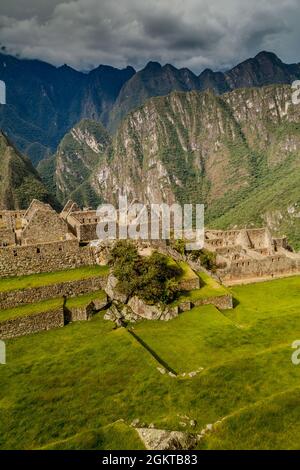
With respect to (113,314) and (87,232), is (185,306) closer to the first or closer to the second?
(113,314)

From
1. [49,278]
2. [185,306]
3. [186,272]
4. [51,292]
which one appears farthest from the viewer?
[186,272]

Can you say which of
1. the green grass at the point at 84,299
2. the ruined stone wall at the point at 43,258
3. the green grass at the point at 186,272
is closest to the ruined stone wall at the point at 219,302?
the green grass at the point at 186,272

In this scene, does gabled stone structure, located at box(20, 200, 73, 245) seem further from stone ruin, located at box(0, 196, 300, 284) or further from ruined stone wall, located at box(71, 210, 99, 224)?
ruined stone wall, located at box(71, 210, 99, 224)

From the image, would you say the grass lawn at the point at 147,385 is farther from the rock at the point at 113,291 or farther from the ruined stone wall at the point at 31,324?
the rock at the point at 113,291

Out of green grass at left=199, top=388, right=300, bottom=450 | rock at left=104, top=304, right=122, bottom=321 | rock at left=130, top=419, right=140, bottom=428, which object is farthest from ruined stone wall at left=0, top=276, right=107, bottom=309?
green grass at left=199, top=388, right=300, bottom=450

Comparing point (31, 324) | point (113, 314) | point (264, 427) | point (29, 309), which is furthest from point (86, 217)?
point (264, 427)
